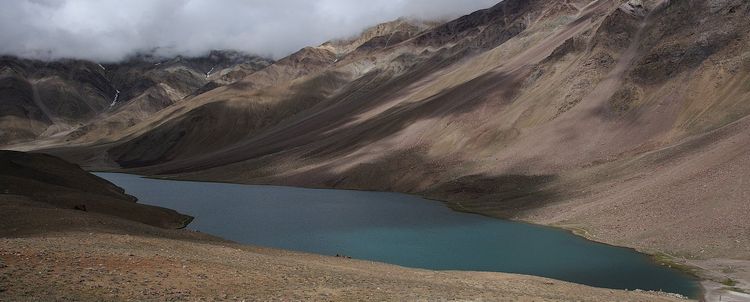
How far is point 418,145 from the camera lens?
132 metres

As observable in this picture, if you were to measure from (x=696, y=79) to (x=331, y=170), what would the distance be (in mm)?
74570

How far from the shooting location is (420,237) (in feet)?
220

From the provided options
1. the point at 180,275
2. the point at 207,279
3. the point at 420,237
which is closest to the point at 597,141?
the point at 420,237

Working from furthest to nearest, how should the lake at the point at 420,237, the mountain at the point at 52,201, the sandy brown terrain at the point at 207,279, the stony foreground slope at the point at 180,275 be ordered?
the lake at the point at 420,237, the mountain at the point at 52,201, the stony foreground slope at the point at 180,275, the sandy brown terrain at the point at 207,279

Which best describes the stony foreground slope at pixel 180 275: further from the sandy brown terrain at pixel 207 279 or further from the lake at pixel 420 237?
the lake at pixel 420 237

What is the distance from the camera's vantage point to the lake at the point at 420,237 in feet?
163

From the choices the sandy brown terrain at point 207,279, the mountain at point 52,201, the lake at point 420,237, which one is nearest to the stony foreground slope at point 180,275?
the sandy brown terrain at point 207,279

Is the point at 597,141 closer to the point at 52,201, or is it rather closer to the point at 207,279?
the point at 52,201

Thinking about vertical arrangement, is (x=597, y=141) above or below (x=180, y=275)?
above

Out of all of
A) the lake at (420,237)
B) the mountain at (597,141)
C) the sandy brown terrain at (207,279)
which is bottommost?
the sandy brown terrain at (207,279)

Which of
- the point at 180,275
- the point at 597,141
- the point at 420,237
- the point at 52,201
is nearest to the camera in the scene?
the point at 180,275

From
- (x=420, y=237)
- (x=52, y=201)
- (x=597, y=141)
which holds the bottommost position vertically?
(x=52, y=201)

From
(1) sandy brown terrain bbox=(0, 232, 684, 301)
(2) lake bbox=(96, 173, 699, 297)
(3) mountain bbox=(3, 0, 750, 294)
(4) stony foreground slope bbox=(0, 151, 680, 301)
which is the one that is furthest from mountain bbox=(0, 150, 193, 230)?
(3) mountain bbox=(3, 0, 750, 294)

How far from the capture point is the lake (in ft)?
163
